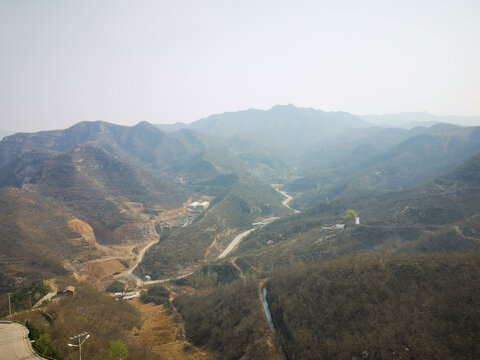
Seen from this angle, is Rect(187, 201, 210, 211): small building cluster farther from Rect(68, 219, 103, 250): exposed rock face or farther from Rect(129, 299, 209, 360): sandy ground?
Rect(129, 299, 209, 360): sandy ground

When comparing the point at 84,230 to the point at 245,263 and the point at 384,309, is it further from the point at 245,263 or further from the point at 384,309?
the point at 384,309

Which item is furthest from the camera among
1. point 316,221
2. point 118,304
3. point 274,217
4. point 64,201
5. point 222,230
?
point 274,217

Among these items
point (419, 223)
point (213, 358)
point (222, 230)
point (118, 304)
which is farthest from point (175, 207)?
point (213, 358)

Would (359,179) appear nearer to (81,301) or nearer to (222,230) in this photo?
(222,230)

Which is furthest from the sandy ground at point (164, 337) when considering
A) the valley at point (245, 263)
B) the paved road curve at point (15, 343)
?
the paved road curve at point (15, 343)

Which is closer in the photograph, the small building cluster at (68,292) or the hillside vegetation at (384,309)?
the hillside vegetation at (384,309)

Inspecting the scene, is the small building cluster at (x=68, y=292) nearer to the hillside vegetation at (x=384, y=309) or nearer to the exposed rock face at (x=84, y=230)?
the hillside vegetation at (x=384, y=309)
